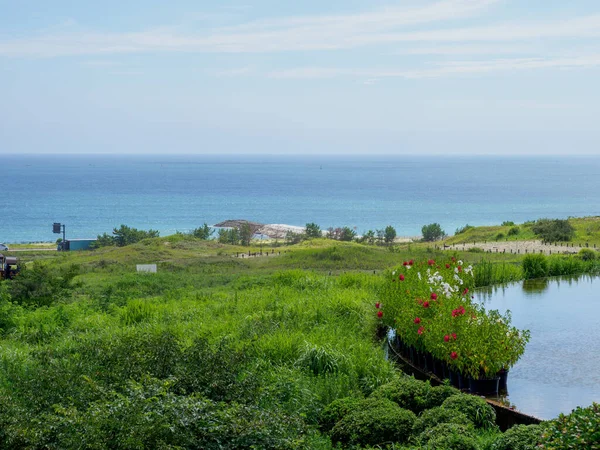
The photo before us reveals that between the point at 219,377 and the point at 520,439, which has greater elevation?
the point at 219,377

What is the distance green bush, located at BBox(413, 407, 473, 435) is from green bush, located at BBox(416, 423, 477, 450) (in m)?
0.19

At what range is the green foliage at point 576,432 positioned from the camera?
5879 millimetres

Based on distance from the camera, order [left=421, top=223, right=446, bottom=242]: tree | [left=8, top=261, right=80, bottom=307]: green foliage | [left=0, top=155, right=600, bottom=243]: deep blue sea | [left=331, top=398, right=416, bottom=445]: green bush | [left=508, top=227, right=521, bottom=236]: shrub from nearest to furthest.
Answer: [left=331, top=398, right=416, bottom=445]: green bush
[left=8, top=261, right=80, bottom=307]: green foliage
[left=508, top=227, right=521, bottom=236]: shrub
[left=421, top=223, right=446, bottom=242]: tree
[left=0, top=155, right=600, bottom=243]: deep blue sea

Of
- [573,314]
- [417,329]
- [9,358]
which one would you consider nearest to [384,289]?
[417,329]

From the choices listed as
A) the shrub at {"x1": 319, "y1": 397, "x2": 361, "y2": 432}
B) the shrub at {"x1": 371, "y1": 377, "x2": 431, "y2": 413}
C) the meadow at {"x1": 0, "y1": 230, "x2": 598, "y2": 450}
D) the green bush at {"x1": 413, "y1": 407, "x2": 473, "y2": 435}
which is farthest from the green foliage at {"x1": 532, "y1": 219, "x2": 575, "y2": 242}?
the green bush at {"x1": 413, "y1": 407, "x2": 473, "y2": 435}

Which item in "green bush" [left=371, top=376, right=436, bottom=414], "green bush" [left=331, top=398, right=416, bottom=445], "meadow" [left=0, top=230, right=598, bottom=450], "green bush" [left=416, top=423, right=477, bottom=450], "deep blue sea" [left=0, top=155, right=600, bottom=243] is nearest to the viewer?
"meadow" [left=0, top=230, right=598, bottom=450]

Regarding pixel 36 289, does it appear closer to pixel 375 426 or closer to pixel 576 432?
pixel 375 426

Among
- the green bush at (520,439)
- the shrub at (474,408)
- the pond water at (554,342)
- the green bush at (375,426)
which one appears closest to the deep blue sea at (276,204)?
the pond water at (554,342)

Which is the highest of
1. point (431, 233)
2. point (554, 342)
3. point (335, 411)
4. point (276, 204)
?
point (276, 204)

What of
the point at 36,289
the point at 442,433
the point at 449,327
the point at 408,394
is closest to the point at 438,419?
the point at 442,433

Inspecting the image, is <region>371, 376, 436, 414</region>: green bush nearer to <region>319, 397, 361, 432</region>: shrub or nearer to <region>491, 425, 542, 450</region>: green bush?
<region>319, 397, 361, 432</region>: shrub

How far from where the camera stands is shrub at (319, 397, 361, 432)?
28.3 ft

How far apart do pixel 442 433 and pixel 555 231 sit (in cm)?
2948

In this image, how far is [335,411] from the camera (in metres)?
8.71
